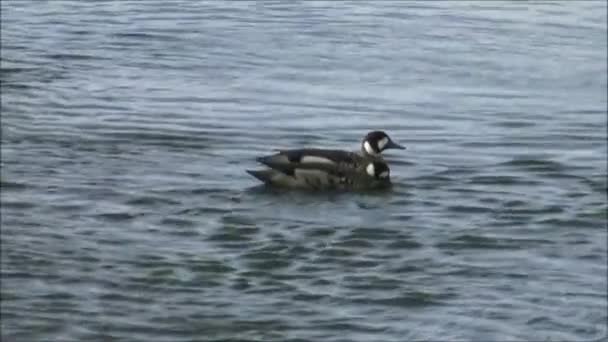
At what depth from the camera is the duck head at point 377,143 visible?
725 inches

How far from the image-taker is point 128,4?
84.9ft

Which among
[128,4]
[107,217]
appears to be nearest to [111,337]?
[107,217]

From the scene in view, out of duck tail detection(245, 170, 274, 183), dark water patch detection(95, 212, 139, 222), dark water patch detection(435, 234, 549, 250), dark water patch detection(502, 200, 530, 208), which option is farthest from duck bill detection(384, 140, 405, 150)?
dark water patch detection(95, 212, 139, 222)

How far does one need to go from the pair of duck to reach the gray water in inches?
5.3

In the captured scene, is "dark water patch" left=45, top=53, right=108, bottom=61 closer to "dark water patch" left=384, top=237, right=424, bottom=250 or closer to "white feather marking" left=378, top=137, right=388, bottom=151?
"white feather marking" left=378, top=137, right=388, bottom=151

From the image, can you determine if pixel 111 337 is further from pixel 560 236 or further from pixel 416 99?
pixel 416 99

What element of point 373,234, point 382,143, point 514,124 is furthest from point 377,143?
point 373,234

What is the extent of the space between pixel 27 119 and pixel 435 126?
10.5 feet

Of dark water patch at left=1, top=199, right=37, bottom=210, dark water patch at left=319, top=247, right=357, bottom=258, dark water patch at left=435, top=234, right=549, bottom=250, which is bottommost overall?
dark water patch at left=435, top=234, right=549, bottom=250

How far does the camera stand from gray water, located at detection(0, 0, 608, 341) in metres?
13.6

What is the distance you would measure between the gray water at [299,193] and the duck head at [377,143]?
222 mm

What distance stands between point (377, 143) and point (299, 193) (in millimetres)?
1096

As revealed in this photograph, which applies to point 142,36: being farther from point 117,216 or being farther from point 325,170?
point 117,216

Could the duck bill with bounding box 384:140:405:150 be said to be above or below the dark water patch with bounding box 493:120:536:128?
above
